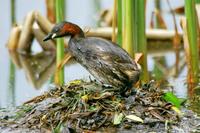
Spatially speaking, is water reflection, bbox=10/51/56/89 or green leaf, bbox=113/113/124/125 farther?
water reflection, bbox=10/51/56/89

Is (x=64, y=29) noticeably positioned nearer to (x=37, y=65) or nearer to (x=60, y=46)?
(x=60, y=46)

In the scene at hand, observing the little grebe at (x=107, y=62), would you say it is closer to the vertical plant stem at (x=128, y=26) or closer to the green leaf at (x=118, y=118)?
the green leaf at (x=118, y=118)

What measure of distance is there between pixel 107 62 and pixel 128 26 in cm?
159

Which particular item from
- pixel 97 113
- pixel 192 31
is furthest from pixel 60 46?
pixel 97 113

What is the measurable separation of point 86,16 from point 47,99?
31.2ft

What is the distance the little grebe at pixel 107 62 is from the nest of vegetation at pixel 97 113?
173 millimetres

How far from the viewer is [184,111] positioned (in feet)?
28.6

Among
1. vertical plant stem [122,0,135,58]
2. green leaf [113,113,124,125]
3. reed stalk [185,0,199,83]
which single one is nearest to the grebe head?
green leaf [113,113,124,125]

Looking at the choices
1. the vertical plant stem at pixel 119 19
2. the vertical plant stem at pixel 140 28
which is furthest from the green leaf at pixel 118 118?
the vertical plant stem at pixel 119 19

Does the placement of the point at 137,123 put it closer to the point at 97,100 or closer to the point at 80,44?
the point at 97,100

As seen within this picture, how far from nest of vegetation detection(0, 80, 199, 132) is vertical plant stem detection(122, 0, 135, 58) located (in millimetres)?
1206

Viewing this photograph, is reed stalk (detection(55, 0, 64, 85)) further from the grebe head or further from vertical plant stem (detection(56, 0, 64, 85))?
the grebe head

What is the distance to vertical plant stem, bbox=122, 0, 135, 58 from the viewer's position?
9.40 m

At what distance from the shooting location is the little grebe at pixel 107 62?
8039 mm
